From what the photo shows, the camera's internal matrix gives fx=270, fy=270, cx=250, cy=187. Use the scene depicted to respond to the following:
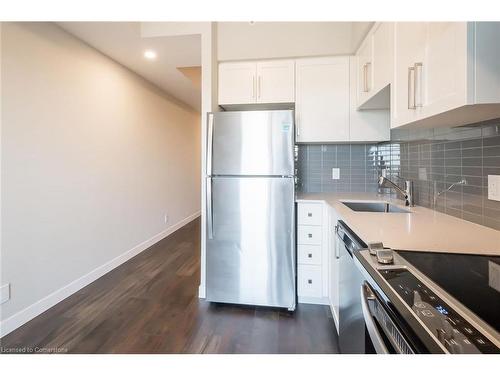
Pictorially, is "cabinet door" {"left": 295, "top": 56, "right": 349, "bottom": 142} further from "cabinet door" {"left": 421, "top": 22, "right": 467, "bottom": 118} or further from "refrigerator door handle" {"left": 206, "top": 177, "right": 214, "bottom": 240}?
"cabinet door" {"left": 421, "top": 22, "right": 467, "bottom": 118}

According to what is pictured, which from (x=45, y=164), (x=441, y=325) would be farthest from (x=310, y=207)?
(x=45, y=164)

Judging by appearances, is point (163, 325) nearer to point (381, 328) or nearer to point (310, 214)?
point (310, 214)

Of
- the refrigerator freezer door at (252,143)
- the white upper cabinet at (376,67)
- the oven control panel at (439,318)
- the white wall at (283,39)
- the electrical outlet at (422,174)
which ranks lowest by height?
the oven control panel at (439,318)

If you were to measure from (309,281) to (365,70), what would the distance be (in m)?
1.76

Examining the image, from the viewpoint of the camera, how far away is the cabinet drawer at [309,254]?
2.22 m

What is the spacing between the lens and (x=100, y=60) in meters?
2.84

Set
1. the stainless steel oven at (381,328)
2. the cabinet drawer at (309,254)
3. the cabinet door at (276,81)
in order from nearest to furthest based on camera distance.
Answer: the stainless steel oven at (381,328)
the cabinet drawer at (309,254)
the cabinet door at (276,81)

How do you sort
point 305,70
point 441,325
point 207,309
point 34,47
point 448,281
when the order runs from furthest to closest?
point 305,70
point 207,309
point 34,47
point 448,281
point 441,325

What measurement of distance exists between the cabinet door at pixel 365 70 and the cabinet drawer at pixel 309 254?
1.27 m

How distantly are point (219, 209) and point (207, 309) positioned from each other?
83cm

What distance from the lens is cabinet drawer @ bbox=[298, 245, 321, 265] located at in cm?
222

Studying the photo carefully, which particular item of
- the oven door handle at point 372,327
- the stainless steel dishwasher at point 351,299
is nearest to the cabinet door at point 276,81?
the stainless steel dishwasher at point 351,299

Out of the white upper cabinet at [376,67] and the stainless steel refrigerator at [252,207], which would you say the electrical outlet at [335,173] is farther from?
the stainless steel refrigerator at [252,207]
